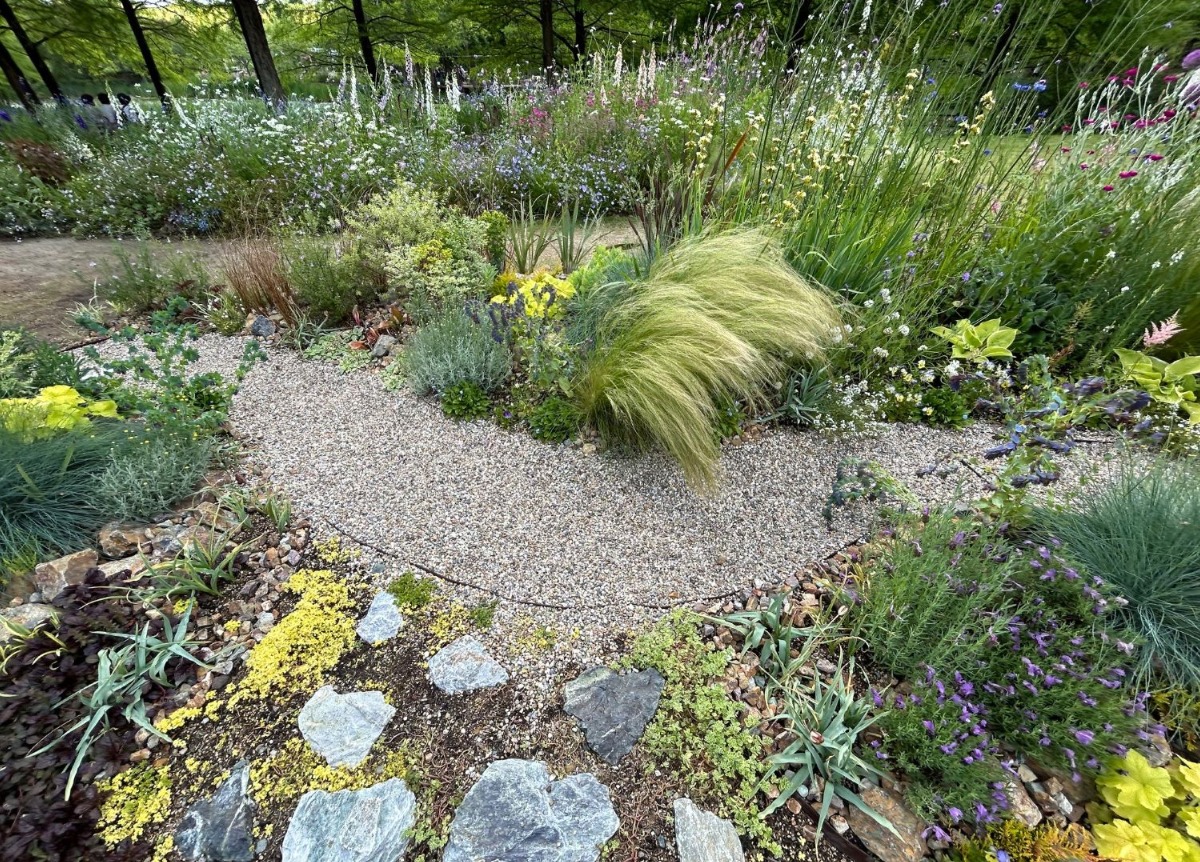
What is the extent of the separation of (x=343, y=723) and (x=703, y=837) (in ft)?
4.02

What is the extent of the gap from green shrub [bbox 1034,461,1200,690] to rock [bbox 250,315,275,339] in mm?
4877

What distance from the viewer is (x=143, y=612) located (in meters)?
2.01

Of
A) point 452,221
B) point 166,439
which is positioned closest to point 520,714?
point 166,439

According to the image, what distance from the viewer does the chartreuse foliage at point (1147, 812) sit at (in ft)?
4.73

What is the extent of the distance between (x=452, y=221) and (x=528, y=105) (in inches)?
167

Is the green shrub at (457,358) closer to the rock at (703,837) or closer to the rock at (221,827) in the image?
the rock at (221,827)

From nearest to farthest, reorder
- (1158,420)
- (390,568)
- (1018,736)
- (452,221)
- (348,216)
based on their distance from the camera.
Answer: (1018,736) < (390,568) < (1158,420) < (452,221) < (348,216)

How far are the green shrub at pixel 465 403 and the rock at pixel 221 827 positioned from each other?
6.29ft

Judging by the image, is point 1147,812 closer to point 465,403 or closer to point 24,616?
point 465,403

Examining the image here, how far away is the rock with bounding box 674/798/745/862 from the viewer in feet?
4.93

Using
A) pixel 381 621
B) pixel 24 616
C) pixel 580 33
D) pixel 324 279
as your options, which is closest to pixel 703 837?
pixel 381 621

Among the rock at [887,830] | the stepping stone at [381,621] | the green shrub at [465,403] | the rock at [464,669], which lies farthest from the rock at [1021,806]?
the green shrub at [465,403]

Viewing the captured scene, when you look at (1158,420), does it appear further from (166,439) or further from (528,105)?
(528,105)

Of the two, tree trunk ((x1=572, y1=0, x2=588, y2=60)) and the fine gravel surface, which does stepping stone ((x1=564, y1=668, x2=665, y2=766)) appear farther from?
tree trunk ((x1=572, y1=0, x2=588, y2=60))
